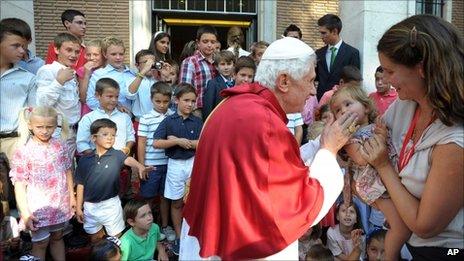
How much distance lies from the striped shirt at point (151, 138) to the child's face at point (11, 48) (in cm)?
141

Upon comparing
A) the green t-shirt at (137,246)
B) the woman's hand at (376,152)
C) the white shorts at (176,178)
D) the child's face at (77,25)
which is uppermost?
the child's face at (77,25)

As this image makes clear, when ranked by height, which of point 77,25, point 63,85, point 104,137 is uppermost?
point 77,25

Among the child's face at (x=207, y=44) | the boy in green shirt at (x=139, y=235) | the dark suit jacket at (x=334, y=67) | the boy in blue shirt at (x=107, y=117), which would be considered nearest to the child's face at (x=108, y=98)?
the boy in blue shirt at (x=107, y=117)

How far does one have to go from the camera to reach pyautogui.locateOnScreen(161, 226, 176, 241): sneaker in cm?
494

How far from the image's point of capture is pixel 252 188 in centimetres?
203

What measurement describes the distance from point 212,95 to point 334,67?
6.36 feet

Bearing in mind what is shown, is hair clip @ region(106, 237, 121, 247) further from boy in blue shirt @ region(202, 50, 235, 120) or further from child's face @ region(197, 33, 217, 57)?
child's face @ region(197, 33, 217, 57)

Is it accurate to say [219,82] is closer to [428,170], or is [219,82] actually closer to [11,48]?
[11,48]

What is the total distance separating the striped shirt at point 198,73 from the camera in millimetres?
5777

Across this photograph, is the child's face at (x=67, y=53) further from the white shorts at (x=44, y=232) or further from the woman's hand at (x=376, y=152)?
the woman's hand at (x=376, y=152)

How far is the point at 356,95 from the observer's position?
9.57 ft

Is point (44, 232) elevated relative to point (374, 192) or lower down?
Answer: lower down

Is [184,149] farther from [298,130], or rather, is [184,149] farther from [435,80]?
[435,80]

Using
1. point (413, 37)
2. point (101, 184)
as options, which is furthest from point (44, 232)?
point (413, 37)
